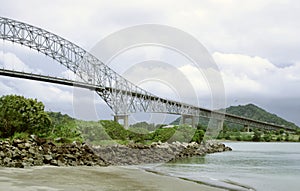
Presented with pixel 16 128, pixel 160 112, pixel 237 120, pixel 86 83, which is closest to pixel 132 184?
pixel 16 128

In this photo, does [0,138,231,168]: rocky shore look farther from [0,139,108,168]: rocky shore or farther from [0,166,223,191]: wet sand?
[0,166,223,191]: wet sand

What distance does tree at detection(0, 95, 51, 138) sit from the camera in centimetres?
4112

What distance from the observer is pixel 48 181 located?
68.2 feet

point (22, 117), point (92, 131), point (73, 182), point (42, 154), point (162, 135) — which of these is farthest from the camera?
point (162, 135)

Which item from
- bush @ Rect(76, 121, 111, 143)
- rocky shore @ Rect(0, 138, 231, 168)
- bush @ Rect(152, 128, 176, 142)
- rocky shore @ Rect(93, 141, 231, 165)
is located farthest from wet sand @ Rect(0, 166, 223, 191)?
bush @ Rect(152, 128, 176, 142)

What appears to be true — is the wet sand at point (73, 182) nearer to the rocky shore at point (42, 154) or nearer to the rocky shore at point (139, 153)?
the rocky shore at point (42, 154)

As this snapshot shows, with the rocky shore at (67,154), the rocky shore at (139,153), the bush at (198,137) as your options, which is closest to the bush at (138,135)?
the rocky shore at (139,153)

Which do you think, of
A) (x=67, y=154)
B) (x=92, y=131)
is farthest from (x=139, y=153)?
(x=67, y=154)

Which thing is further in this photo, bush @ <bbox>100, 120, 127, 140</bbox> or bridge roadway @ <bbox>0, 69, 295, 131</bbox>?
bridge roadway @ <bbox>0, 69, 295, 131</bbox>

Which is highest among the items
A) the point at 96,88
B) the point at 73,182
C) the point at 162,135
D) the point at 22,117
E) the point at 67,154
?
the point at 96,88

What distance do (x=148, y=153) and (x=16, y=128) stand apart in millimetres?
14711

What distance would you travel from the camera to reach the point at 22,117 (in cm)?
4272

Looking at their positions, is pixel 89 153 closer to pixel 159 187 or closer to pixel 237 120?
pixel 159 187

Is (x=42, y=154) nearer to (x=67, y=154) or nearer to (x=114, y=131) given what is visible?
(x=67, y=154)
